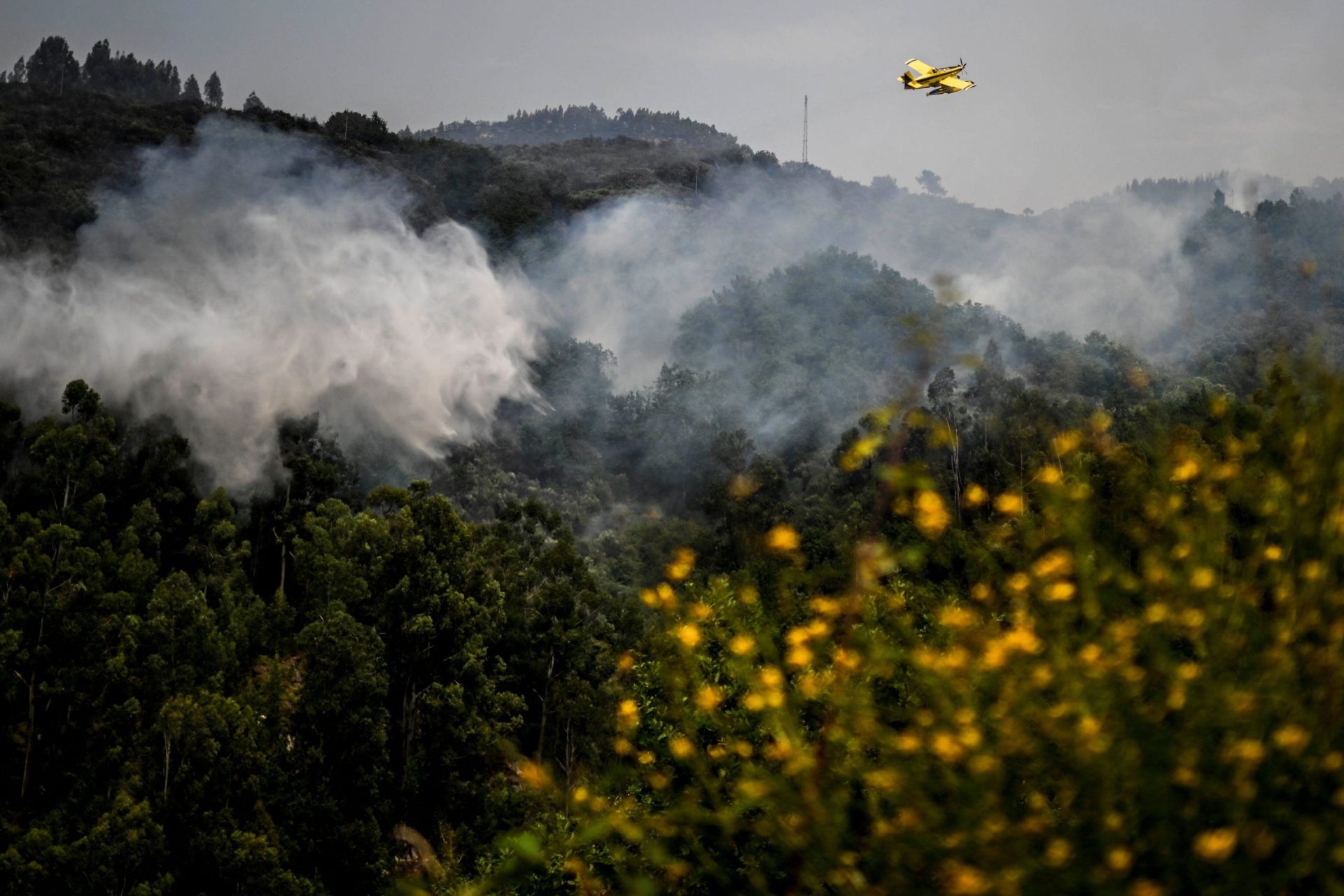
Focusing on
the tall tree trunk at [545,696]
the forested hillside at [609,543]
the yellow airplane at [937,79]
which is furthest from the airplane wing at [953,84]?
the tall tree trunk at [545,696]

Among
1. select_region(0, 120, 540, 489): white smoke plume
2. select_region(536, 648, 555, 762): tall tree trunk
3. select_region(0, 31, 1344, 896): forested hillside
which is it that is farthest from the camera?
select_region(0, 120, 540, 489): white smoke plume

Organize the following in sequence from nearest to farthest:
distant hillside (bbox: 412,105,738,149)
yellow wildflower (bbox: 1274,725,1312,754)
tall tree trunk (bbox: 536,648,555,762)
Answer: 1. yellow wildflower (bbox: 1274,725,1312,754)
2. tall tree trunk (bbox: 536,648,555,762)
3. distant hillside (bbox: 412,105,738,149)

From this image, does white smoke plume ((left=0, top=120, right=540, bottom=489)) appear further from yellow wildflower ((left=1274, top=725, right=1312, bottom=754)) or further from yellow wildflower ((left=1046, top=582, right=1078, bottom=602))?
yellow wildflower ((left=1274, top=725, right=1312, bottom=754))

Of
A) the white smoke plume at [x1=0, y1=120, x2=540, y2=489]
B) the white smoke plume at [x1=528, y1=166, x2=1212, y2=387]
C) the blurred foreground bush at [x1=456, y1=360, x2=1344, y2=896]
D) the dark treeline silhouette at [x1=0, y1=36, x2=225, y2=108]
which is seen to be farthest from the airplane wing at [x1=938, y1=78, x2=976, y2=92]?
the dark treeline silhouette at [x1=0, y1=36, x2=225, y2=108]

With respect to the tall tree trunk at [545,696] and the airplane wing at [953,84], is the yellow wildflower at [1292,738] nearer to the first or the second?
the airplane wing at [953,84]

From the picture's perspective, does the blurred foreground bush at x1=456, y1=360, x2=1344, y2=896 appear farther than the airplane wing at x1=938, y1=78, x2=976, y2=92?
No

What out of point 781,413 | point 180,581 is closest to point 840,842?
point 180,581

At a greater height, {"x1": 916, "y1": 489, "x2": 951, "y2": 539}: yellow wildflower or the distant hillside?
the distant hillside

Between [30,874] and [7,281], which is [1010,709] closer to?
[30,874]
